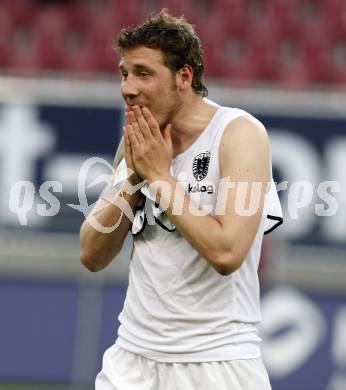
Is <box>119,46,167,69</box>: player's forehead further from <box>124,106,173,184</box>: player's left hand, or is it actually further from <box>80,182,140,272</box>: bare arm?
<box>80,182,140,272</box>: bare arm

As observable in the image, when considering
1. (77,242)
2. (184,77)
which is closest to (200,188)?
(184,77)

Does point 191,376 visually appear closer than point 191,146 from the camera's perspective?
Yes

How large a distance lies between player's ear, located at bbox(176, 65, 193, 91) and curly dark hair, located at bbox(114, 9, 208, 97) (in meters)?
0.01

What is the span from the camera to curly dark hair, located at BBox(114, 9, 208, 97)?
3711 millimetres

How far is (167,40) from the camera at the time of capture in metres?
3.74

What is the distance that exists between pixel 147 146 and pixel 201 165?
7.7 inches

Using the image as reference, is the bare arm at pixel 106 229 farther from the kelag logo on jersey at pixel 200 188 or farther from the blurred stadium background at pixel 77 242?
the blurred stadium background at pixel 77 242

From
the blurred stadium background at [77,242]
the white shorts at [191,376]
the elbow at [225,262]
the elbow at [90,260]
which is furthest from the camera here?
the blurred stadium background at [77,242]

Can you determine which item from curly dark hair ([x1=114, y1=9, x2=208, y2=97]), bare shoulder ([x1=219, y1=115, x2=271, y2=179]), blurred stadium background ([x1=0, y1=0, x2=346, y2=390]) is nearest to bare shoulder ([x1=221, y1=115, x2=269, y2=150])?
bare shoulder ([x1=219, y1=115, x2=271, y2=179])

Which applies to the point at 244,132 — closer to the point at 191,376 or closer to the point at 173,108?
the point at 173,108

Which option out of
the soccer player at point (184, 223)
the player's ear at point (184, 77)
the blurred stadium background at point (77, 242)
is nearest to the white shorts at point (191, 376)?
the soccer player at point (184, 223)

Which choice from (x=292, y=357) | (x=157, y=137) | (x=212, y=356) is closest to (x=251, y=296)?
(x=212, y=356)

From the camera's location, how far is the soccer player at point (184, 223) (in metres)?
3.52

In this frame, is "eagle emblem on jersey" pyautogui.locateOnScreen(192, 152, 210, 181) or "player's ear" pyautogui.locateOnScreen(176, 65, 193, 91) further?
"player's ear" pyautogui.locateOnScreen(176, 65, 193, 91)
